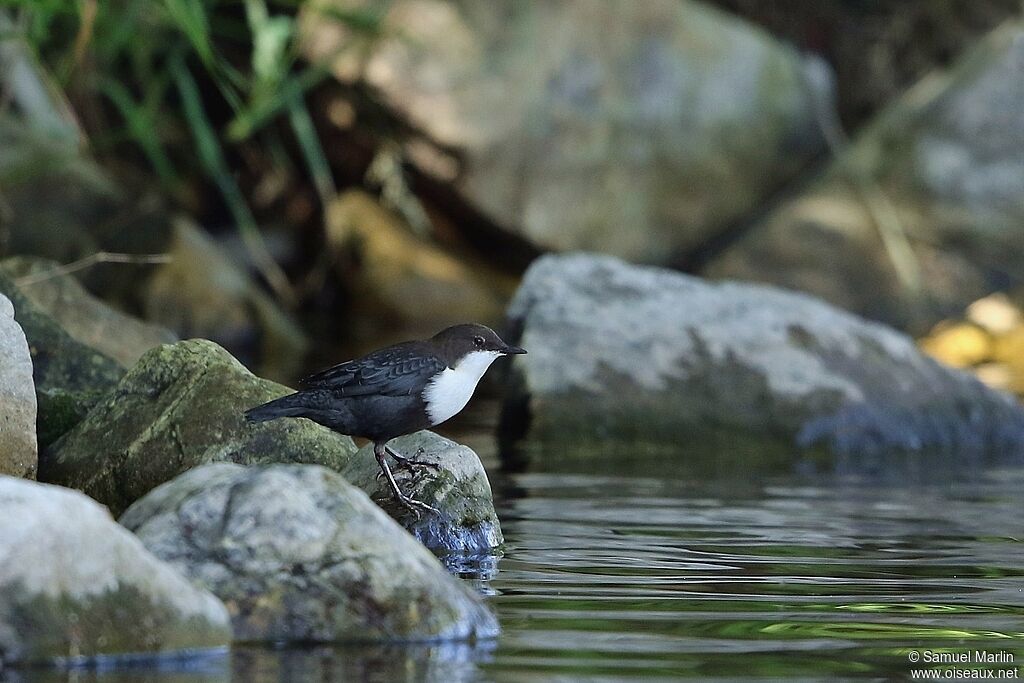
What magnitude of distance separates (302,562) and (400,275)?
9.90 meters

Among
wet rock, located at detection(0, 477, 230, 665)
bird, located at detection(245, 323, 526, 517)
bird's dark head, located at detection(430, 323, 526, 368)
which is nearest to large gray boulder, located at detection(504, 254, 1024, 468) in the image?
bird's dark head, located at detection(430, 323, 526, 368)

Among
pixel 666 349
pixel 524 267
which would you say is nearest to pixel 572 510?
pixel 666 349

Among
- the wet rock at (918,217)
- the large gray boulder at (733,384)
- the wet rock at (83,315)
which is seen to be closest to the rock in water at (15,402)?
the wet rock at (83,315)

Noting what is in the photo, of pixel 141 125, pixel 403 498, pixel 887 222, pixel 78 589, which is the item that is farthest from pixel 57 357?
pixel 887 222

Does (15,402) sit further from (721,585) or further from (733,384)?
(733,384)

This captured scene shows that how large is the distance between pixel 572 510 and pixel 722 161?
8357mm

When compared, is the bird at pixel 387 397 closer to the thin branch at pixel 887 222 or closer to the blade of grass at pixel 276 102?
the blade of grass at pixel 276 102

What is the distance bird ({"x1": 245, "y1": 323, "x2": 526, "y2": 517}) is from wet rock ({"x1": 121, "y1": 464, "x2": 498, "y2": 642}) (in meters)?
1.23

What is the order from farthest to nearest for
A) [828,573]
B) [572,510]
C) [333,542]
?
[572,510]
[828,573]
[333,542]

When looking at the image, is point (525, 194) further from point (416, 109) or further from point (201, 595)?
point (201, 595)

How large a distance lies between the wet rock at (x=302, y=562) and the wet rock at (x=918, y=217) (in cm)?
944

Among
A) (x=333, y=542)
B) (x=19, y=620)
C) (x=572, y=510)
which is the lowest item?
(x=19, y=620)

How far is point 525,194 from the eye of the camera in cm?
1312

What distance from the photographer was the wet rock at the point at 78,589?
328cm
